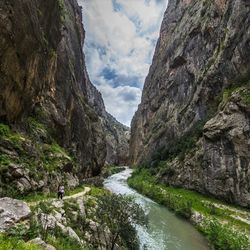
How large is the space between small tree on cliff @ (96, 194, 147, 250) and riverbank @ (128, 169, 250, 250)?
366 inches

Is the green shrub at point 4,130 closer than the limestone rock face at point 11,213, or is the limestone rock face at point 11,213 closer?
the limestone rock face at point 11,213

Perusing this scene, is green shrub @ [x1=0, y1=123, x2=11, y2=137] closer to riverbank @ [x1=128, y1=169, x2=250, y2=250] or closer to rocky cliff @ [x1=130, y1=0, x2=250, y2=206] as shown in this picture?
riverbank @ [x1=128, y1=169, x2=250, y2=250]

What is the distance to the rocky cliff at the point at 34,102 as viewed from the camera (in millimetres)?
33156

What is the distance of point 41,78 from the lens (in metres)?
48.8

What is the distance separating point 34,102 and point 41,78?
3805 millimetres

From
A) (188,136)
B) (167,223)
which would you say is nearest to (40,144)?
(167,223)

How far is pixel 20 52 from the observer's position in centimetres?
3828

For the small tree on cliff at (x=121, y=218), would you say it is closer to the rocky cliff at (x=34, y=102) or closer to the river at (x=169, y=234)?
the river at (x=169, y=234)

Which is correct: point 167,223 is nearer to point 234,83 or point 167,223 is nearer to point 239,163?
point 239,163

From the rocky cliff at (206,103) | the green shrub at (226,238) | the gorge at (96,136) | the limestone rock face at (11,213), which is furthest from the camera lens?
the rocky cliff at (206,103)

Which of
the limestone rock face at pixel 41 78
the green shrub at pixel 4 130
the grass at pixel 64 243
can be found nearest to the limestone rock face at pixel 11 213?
the grass at pixel 64 243

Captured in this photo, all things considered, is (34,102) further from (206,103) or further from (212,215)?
(206,103)

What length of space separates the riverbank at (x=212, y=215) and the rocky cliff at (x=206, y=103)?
294cm

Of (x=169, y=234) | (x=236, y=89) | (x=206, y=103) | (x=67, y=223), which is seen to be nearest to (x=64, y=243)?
(x=67, y=223)
